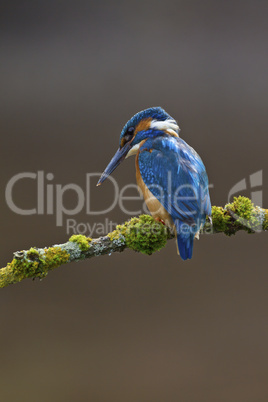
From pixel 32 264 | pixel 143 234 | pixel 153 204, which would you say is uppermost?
pixel 153 204

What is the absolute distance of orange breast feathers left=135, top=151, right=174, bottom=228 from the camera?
1715 millimetres

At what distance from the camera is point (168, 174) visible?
1693 mm

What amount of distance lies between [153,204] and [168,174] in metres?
0.15

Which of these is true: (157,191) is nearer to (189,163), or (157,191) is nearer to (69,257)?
(189,163)

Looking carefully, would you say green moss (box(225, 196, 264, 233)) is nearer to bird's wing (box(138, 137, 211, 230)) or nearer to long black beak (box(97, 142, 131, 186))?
bird's wing (box(138, 137, 211, 230))

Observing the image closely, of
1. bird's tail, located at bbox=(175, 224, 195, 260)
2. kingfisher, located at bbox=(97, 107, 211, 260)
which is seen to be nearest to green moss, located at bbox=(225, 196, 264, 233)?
kingfisher, located at bbox=(97, 107, 211, 260)

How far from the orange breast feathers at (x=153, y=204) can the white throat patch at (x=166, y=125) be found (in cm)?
15

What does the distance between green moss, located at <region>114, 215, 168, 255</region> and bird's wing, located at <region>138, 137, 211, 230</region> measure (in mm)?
96

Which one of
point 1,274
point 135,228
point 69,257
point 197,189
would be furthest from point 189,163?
point 1,274

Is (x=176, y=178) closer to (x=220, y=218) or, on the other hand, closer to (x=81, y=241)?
(x=220, y=218)

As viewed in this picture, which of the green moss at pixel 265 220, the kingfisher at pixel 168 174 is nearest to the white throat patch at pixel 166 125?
the kingfisher at pixel 168 174

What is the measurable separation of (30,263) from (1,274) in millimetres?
108

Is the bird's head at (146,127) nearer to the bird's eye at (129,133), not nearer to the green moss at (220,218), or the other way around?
the bird's eye at (129,133)

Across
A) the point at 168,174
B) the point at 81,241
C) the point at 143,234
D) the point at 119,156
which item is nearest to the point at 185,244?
the point at 143,234
